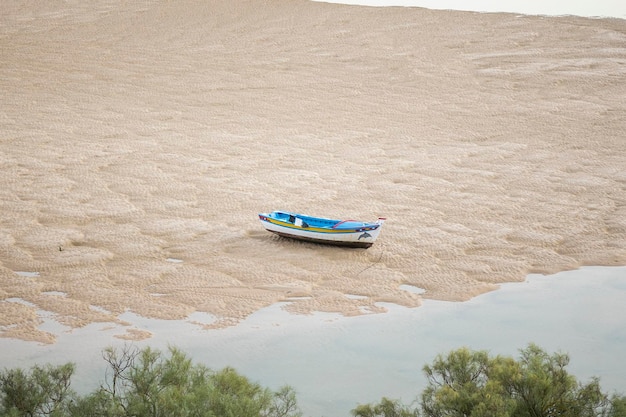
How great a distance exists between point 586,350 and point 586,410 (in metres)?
3.16

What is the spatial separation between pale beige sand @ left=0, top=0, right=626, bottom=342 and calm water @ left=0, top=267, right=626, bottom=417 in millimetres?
321

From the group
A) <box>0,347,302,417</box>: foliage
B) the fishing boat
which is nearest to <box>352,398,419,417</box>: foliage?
<box>0,347,302,417</box>: foliage

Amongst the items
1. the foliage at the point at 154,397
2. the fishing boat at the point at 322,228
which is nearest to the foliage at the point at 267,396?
the foliage at the point at 154,397

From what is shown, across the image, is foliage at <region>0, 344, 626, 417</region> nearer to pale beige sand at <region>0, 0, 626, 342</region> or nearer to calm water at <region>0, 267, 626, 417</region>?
calm water at <region>0, 267, 626, 417</region>

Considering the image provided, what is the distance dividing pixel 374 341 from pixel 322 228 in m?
2.46

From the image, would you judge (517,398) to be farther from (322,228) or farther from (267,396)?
(322,228)

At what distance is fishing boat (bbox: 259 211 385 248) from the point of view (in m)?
12.3

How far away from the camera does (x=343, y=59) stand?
70.5 ft

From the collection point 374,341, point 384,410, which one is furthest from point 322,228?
point 384,410

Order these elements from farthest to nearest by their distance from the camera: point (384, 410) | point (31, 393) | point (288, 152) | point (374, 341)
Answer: point (288, 152), point (374, 341), point (384, 410), point (31, 393)

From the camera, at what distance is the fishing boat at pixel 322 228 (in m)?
12.3

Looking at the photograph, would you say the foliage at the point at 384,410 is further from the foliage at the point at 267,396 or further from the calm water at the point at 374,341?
the calm water at the point at 374,341

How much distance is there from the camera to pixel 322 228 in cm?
1249

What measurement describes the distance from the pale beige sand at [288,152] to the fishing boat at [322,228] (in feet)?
0.53
